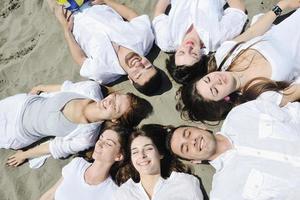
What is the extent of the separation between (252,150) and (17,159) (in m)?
2.86

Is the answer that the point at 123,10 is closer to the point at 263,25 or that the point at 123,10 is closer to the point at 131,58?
the point at 131,58

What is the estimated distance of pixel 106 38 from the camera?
223 inches

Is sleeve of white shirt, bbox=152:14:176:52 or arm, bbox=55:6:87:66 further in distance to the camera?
arm, bbox=55:6:87:66

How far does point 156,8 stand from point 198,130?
1.92 meters

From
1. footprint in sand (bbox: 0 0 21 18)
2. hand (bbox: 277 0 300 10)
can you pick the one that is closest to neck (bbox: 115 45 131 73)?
Result: hand (bbox: 277 0 300 10)

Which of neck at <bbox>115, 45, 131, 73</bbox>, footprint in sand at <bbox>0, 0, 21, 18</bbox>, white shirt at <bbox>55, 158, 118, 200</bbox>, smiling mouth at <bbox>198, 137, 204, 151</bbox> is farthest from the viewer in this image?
footprint in sand at <bbox>0, 0, 21, 18</bbox>

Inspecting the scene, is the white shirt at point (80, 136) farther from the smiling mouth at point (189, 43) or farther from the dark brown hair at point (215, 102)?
the smiling mouth at point (189, 43)

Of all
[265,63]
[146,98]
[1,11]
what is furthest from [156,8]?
[1,11]

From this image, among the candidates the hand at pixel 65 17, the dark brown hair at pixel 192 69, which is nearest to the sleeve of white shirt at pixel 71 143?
the dark brown hair at pixel 192 69

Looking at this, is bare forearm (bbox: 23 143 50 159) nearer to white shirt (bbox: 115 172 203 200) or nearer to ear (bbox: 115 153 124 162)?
ear (bbox: 115 153 124 162)

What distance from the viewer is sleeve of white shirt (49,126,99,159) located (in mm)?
5289

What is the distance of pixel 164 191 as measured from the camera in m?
4.83

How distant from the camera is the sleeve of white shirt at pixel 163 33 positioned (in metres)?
5.61

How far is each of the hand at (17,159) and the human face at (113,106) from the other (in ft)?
4.10
